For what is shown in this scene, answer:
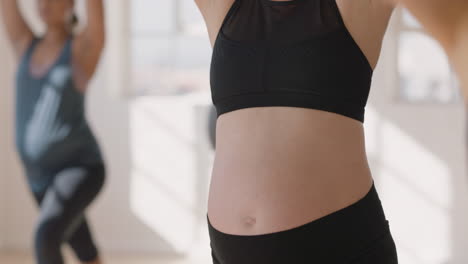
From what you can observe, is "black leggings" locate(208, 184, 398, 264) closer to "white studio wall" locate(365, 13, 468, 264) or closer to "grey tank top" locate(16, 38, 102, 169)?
"grey tank top" locate(16, 38, 102, 169)

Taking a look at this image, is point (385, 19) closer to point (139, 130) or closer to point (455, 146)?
point (455, 146)

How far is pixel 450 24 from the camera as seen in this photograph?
0.87m

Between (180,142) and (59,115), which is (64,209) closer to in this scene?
(59,115)

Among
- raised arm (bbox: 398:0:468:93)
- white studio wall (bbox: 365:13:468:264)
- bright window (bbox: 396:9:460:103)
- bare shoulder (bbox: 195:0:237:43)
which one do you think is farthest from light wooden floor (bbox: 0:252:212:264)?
raised arm (bbox: 398:0:468:93)

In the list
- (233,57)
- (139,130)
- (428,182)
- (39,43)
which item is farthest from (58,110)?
(428,182)

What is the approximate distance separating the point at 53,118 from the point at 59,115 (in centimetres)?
3

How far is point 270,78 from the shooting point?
1.12 meters

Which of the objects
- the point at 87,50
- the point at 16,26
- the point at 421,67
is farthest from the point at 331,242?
the point at 421,67

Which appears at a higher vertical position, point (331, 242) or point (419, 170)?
point (331, 242)

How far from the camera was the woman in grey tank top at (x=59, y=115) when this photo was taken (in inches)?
108

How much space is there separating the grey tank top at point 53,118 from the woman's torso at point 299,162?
1.78m

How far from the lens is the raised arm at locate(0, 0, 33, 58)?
294cm

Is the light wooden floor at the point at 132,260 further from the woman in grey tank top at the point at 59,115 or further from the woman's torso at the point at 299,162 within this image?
the woman's torso at the point at 299,162

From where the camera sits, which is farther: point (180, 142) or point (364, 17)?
point (180, 142)
